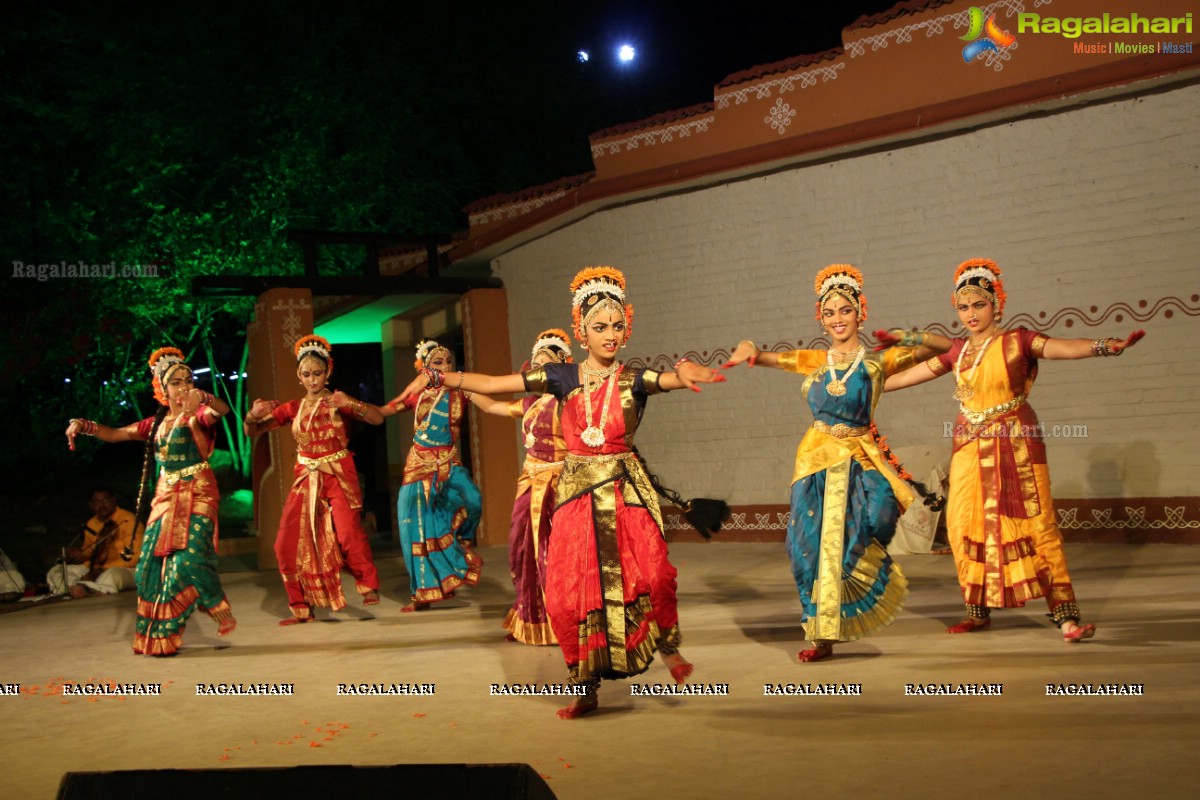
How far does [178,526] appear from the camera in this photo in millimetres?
7109

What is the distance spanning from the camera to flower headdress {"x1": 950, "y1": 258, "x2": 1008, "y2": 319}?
604 centimetres

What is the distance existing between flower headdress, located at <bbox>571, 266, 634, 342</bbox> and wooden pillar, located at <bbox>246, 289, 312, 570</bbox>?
7.11m

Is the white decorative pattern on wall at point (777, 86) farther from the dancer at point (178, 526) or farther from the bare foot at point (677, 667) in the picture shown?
the bare foot at point (677, 667)

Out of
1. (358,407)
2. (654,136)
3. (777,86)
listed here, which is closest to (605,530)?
(358,407)

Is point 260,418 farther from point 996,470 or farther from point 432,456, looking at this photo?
point 996,470

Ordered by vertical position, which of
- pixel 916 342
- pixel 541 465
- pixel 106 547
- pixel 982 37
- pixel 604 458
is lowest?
pixel 106 547

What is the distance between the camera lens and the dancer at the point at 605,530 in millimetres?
4859

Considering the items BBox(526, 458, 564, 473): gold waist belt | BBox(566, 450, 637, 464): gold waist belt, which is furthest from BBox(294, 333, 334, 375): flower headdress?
BBox(566, 450, 637, 464): gold waist belt

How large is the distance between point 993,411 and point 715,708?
215 centimetres

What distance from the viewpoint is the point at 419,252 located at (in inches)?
588

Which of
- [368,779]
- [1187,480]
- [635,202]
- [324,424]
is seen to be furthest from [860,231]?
[368,779]

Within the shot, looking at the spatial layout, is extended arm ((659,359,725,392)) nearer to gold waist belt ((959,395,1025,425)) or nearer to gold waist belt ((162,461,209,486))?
gold waist belt ((959,395,1025,425))

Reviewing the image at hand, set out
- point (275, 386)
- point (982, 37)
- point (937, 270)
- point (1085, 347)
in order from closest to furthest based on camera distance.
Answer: point (1085, 347)
point (982, 37)
point (937, 270)
point (275, 386)

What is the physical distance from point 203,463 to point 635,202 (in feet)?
19.0
